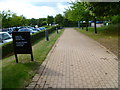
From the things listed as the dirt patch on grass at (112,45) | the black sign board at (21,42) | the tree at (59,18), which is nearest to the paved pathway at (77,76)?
the black sign board at (21,42)

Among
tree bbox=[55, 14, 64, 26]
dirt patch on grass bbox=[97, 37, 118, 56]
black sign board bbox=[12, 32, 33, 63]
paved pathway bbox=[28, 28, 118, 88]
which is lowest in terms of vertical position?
paved pathway bbox=[28, 28, 118, 88]

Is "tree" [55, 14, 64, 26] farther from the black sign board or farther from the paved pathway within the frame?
the paved pathway

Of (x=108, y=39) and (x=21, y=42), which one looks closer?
(x=21, y=42)

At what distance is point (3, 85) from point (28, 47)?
2315mm

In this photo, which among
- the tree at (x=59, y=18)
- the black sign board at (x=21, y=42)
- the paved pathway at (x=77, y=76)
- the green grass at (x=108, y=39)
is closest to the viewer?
the paved pathway at (x=77, y=76)

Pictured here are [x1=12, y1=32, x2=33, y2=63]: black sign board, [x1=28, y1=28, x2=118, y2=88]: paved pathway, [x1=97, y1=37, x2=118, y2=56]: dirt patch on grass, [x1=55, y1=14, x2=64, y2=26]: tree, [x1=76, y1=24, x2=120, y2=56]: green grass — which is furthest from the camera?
[x1=55, y1=14, x2=64, y2=26]: tree

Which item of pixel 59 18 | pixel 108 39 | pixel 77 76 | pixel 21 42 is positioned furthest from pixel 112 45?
pixel 59 18

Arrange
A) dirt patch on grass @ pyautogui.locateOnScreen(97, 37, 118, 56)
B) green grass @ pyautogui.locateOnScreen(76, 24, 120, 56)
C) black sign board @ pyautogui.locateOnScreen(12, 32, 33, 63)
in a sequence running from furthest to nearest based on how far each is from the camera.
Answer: green grass @ pyautogui.locateOnScreen(76, 24, 120, 56) < dirt patch on grass @ pyautogui.locateOnScreen(97, 37, 118, 56) < black sign board @ pyautogui.locateOnScreen(12, 32, 33, 63)

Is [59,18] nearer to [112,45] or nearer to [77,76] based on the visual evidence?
[112,45]

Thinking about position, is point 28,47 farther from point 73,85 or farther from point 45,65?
point 73,85

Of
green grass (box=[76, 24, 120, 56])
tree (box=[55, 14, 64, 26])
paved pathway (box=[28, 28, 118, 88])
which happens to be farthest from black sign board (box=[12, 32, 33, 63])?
tree (box=[55, 14, 64, 26])

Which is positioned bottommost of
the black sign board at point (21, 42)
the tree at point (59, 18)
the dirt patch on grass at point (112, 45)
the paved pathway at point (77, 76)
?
the paved pathway at point (77, 76)

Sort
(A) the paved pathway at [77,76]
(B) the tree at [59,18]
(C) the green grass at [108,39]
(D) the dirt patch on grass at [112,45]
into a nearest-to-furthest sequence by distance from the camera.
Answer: (A) the paved pathway at [77,76]
(D) the dirt patch on grass at [112,45]
(C) the green grass at [108,39]
(B) the tree at [59,18]

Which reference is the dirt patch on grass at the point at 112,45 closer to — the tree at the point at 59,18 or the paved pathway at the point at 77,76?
the paved pathway at the point at 77,76
